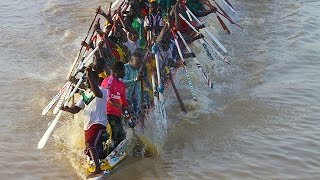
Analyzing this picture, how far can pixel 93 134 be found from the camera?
20.1ft

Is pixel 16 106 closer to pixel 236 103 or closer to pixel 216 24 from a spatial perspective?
pixel 236 103

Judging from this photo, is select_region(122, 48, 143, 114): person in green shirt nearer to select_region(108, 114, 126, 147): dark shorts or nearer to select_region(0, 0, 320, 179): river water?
select_region(108, 114, 126, 147): dark shorts

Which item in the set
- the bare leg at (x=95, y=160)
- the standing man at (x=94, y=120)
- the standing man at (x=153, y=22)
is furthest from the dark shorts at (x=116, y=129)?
the standing man at (x=153, y=22)

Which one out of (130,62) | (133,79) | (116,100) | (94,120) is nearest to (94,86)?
(94,120)

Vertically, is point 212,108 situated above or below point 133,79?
below

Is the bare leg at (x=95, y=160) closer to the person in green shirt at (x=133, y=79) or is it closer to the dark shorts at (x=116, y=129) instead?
the dark shorts at (x=116, y=129)

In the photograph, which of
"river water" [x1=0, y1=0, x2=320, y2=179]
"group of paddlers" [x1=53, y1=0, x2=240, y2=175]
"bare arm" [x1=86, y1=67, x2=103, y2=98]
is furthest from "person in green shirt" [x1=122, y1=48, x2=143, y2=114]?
"bare arm" [x1=86, y1=67, x2=103, y2=98]

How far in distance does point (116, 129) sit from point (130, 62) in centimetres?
114

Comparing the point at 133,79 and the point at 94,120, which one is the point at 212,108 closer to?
the point at 133,79

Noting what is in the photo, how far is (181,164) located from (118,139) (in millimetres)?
950

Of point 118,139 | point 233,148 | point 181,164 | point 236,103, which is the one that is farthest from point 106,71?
point 236,103

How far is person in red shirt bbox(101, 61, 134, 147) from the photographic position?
629 cm

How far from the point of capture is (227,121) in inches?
320

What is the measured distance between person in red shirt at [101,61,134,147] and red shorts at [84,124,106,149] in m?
0.36
